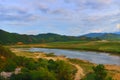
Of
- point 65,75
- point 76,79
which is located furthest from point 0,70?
point 76,79

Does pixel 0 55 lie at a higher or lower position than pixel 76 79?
higher

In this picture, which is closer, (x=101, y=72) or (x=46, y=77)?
(x=46, y=77)

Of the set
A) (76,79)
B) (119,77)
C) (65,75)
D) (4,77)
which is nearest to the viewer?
(4,77)

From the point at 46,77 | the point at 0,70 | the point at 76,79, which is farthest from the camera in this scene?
the point at 76,79

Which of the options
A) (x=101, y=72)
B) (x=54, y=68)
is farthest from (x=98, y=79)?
(x=54, y=68)

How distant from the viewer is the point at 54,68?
60.3 meters

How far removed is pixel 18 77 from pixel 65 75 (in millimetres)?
9033

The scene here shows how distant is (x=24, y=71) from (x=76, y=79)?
18.8 metres

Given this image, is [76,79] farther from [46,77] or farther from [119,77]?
[46,77]

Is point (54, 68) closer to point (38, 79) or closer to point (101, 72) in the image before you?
point (101, 72)

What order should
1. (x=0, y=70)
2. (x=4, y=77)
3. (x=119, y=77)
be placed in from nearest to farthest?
1. (x=4, y=77)
2. (x=0, y=70)
3. (x=119, y=77)

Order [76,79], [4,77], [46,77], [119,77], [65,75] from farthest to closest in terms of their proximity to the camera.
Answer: [119,77], [76,79], [65,75], [4,77], [46,77]

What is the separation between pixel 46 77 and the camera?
155 ft

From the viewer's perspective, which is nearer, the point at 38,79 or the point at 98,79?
the point at 38,79
